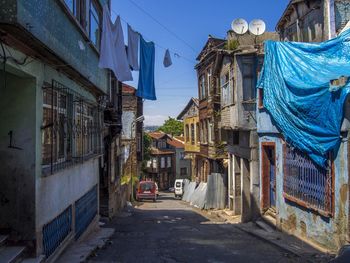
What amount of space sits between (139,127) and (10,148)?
1482 inches

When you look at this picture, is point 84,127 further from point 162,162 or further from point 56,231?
point 162,162

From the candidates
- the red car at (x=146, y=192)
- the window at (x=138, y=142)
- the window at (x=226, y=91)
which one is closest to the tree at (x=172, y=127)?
the window at (x=138, y=142)

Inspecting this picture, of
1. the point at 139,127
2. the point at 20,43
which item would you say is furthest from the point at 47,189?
the point at 139,127

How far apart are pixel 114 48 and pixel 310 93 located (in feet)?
17.0

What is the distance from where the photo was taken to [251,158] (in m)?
18.7

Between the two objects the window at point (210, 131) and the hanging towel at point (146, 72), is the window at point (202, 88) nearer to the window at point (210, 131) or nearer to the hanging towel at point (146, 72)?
the window at point (210, 131)

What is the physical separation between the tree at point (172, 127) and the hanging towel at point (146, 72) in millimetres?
74484

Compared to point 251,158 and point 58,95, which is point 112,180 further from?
point 58,95

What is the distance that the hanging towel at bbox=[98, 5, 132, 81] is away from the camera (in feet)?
35.5

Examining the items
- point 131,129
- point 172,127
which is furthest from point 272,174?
point 172,127

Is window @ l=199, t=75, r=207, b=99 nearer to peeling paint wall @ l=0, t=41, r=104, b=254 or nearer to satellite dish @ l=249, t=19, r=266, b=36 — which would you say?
satellite dish @ l=249, t=19, r=266, b=36

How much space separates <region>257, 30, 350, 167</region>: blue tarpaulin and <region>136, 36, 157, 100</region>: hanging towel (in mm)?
4062

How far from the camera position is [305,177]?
1203 cm

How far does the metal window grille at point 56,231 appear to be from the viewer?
810cm
